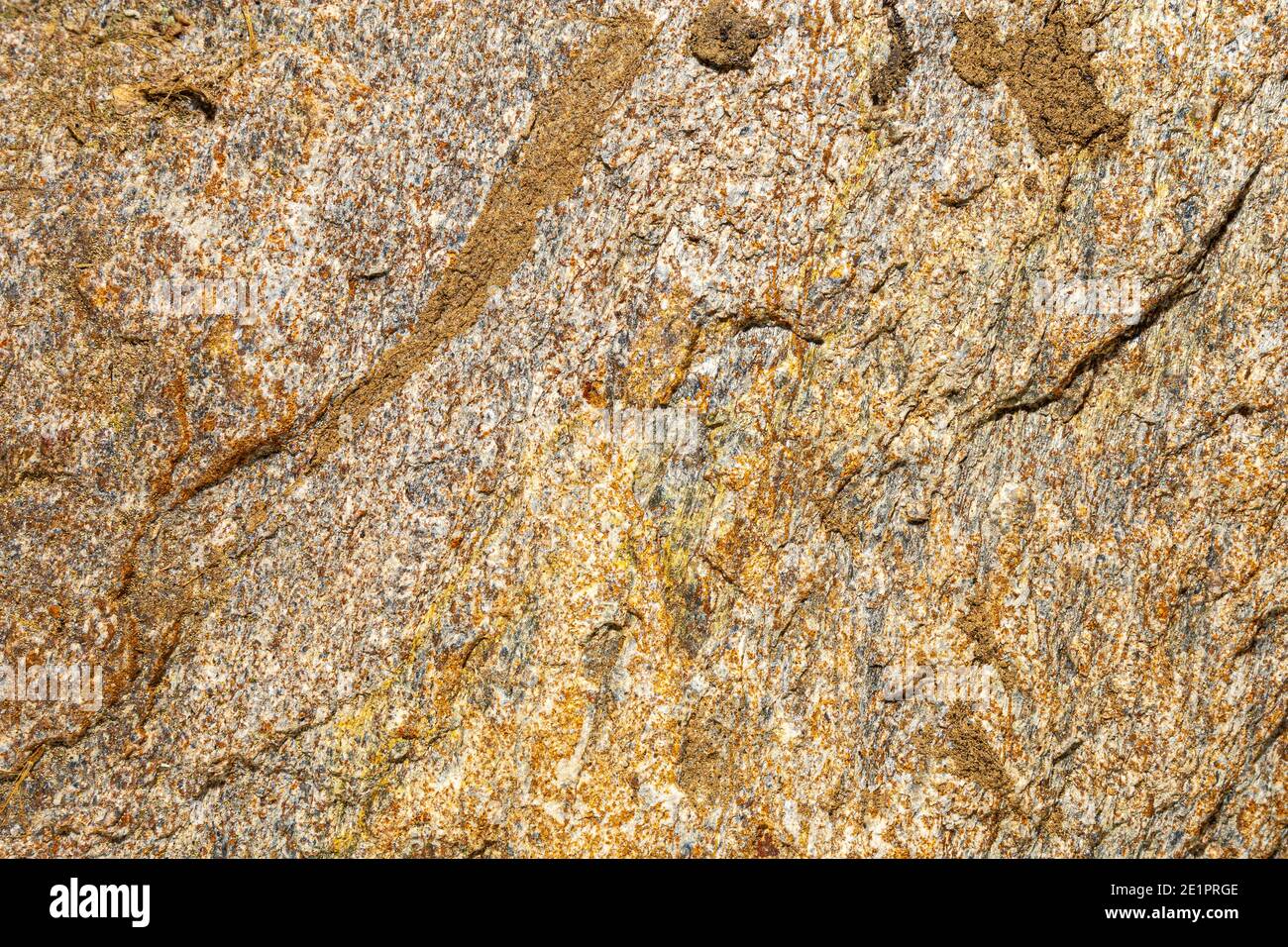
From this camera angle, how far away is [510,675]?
3.84 metres

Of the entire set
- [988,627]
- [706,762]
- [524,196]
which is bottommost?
[706,762]

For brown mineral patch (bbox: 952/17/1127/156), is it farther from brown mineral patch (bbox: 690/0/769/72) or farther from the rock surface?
brown mineral patch (bbox: 690/0/769/72)

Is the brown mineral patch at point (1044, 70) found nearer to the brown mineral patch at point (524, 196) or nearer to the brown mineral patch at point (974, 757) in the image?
the brown mineral patch at point (524, 196)

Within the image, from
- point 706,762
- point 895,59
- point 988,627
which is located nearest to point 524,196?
point 895,59

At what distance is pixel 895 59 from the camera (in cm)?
378

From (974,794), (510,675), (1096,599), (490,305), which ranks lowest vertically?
(974,794)

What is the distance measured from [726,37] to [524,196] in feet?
3.44

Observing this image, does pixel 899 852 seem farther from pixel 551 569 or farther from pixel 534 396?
pixel 534 396

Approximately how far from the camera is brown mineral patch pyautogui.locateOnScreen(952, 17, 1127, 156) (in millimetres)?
3777

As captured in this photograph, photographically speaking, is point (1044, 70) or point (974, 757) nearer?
point (1044, 70)

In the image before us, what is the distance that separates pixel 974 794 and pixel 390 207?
3.44 m

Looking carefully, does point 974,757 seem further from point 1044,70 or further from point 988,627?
point 1044,70

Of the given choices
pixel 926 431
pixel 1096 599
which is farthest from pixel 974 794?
pixel 926 431

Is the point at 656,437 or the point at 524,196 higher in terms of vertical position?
the point at 524,196
